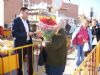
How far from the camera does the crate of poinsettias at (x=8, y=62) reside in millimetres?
6570

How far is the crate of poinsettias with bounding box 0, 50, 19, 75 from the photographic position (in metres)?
6.57

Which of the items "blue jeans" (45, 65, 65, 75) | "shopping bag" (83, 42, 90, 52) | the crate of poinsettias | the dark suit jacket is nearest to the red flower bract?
"blue jeans" (45, 65, 65, 75)

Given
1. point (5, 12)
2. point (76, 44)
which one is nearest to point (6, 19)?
point (5, 12)

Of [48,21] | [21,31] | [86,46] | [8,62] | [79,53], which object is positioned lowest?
[79,53]

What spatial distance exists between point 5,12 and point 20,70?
26870 millimetres

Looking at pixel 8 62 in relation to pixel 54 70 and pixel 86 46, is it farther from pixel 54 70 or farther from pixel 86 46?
pixel 86 46

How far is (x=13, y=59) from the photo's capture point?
695cm

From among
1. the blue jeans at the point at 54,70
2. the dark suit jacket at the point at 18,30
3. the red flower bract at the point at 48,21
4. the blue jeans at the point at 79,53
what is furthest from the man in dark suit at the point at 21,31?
the blue jeans at the point at 79,53

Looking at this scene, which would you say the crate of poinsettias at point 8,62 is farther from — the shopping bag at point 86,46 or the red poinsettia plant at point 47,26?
the shopping bag at point 86,46

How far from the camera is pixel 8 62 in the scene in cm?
672

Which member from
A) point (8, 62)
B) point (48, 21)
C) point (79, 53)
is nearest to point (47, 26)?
point (48, 21)

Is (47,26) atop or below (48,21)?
below

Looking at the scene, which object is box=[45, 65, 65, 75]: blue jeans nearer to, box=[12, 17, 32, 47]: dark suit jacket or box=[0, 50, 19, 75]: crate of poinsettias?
box=[0, 50, 19, 75]: crate of poinsettias

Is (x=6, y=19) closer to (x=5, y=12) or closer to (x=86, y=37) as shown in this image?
(x=5, y=12)
